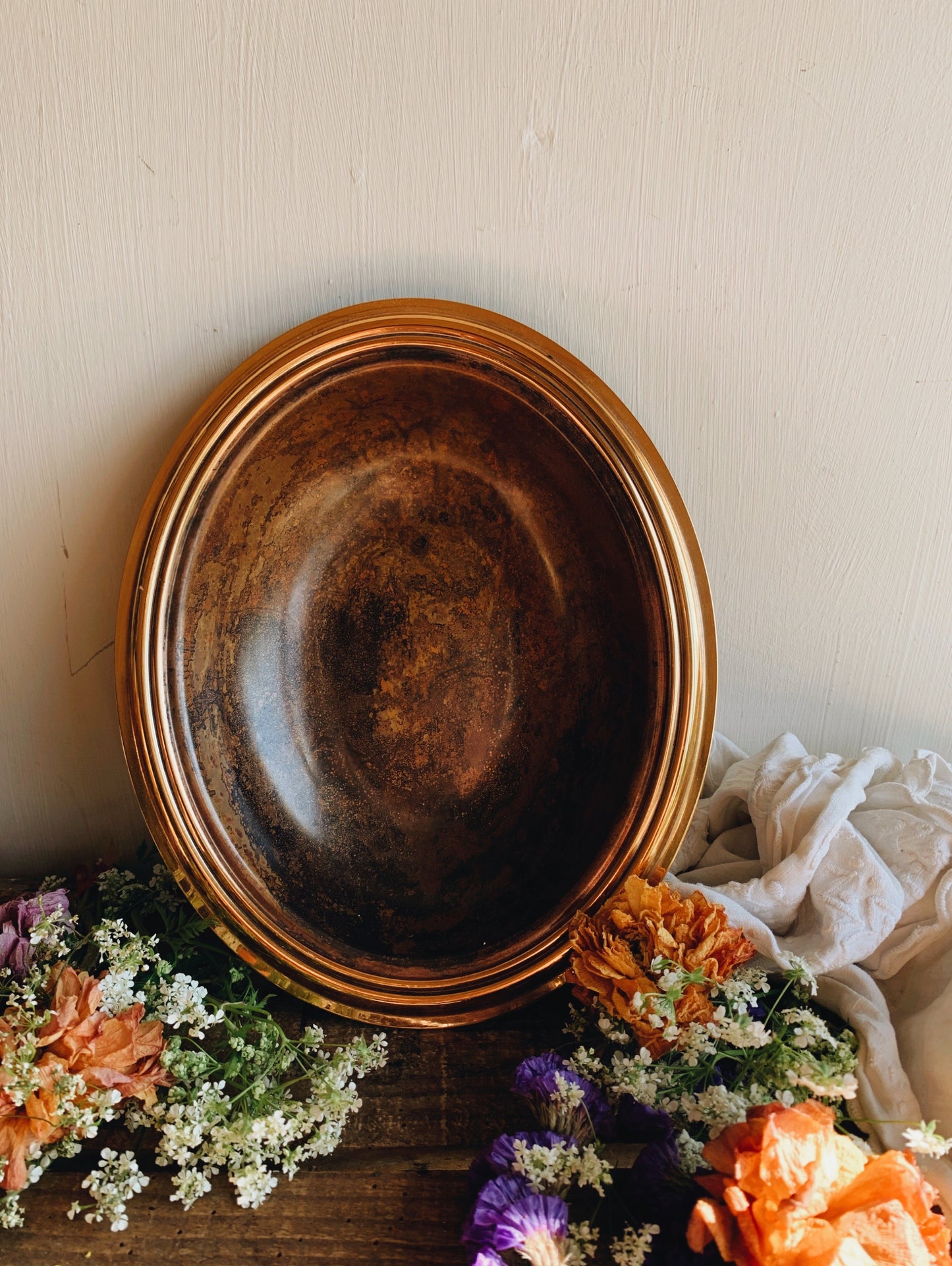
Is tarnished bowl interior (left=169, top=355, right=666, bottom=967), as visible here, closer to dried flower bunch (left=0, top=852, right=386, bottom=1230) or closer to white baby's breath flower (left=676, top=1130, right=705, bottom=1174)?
dried flower bunch (left=0, top=852, right=386, bottom=1230)

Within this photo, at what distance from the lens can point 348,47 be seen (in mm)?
728

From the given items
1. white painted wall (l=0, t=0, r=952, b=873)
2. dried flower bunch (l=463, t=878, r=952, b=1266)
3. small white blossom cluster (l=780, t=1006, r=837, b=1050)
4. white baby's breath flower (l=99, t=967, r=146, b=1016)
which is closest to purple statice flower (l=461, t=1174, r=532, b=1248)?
dried flower bunch (l=463, t=878, r=952, b=1266)

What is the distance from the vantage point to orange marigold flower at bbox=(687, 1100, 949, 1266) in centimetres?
47

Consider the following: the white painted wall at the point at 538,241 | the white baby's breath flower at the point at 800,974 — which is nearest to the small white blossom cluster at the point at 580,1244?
the white baby's breath flower at the point at 800,974

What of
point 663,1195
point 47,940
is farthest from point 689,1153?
point 47,940

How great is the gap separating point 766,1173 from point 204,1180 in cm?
41

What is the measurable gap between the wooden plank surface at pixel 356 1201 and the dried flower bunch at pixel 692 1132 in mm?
64

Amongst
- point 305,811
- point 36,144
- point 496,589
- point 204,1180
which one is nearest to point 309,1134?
point 204,1180

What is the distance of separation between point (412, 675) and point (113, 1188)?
0.47m

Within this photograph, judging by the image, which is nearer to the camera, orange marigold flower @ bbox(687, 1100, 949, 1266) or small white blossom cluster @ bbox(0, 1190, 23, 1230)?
orange marigold flower @ bbox(687, 1100, 949, 1266)

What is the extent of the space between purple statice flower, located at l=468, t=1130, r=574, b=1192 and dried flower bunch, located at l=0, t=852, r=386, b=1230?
0.44 ft

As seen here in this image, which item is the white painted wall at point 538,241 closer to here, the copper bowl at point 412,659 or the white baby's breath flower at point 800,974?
the copper bowl at point 412,659

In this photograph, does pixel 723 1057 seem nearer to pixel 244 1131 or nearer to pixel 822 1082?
pixel 822 1082

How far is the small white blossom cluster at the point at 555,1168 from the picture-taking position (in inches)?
22.6
